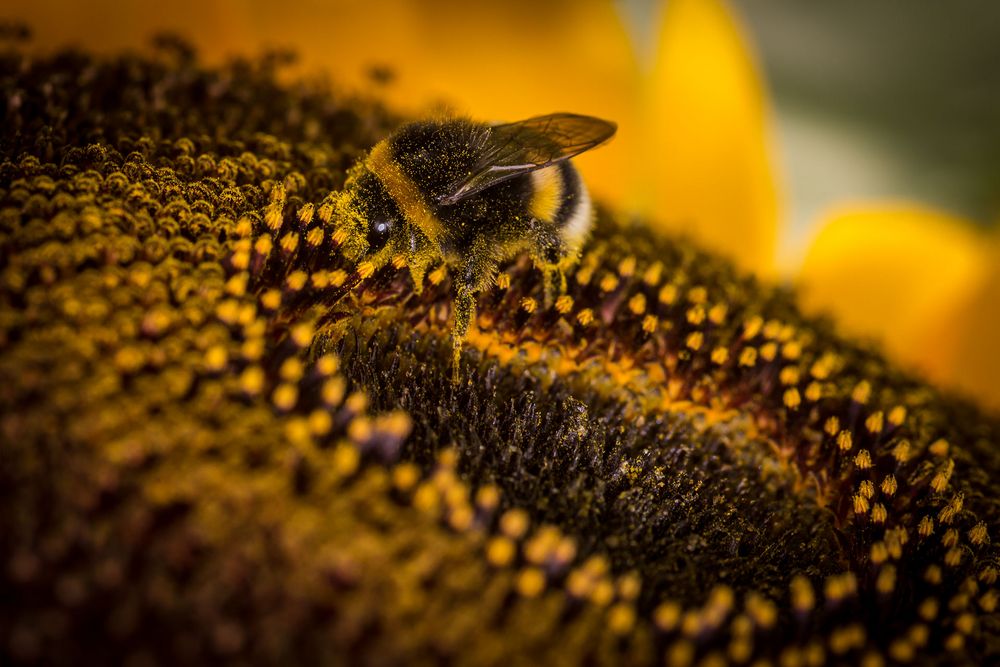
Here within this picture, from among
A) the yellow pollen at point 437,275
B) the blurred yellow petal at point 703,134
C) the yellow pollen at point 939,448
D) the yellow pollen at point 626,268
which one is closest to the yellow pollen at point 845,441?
the yellow pollen at point 939,448

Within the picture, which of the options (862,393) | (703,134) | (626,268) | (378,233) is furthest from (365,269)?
(703,134)

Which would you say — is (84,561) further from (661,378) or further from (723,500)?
(661,378)

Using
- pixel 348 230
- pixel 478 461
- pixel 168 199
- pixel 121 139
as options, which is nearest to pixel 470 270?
pixel 348 230

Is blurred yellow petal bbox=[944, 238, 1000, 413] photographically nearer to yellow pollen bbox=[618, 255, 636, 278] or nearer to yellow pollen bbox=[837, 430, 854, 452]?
yellow pollen bbox=[837, 430, 854, 452]

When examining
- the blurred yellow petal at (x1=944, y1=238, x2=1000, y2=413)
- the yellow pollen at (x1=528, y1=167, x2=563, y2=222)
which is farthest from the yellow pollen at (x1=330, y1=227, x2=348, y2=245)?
the blurred yellow petal at (x1=944, y1=238, x2=1000, y2=413)

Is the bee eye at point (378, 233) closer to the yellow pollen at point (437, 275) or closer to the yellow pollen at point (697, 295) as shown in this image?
the yellow pollen at point (437, 275)

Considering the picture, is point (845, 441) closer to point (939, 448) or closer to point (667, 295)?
point (939, 448)
